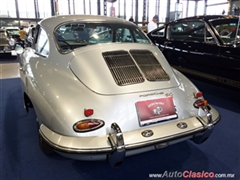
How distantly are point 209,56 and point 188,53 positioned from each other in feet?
1.57

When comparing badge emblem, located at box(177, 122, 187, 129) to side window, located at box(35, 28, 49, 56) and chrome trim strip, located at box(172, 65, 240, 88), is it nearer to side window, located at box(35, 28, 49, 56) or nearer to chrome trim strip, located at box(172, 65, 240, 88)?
side window, located at box(35, 28, 49, 56)

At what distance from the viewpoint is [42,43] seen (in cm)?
247

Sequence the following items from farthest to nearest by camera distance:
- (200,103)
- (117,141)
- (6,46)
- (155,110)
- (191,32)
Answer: (6,46) < (191,32) < (200,103) < (155,110) < (117,141)

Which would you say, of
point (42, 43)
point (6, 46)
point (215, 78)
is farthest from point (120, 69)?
point (6, 46)

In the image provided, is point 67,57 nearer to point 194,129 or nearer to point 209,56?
point 194,129

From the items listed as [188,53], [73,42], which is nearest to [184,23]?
[188,53]

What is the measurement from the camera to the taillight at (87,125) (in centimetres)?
146

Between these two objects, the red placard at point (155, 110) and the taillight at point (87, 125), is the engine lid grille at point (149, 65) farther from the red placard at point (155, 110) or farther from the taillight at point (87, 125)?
the taillight at point (87, 125)

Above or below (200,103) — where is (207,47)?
above

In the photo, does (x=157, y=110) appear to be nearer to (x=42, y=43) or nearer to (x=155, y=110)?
(x=155, y=110)

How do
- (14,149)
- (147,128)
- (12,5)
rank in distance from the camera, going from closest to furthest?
(147,128)
(14,149)
(12,5)

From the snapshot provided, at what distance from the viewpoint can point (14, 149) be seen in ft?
7.18

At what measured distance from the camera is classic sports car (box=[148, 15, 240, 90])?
10.6 ft

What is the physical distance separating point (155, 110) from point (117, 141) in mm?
464
